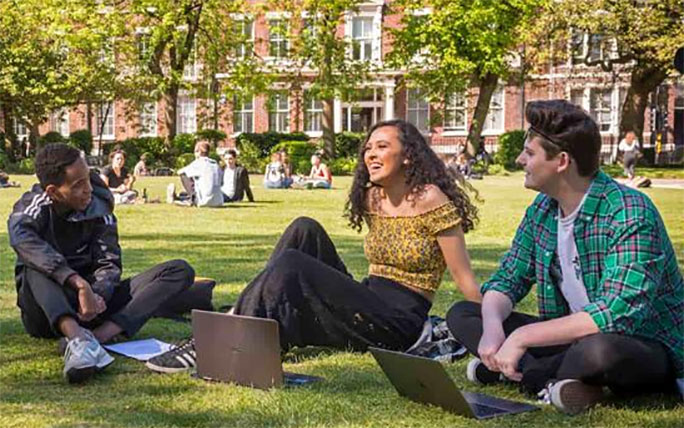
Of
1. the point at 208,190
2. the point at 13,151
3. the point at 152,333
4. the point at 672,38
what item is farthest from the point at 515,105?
the point at 152,333

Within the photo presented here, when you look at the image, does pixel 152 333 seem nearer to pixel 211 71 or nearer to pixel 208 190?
pixel 208 190

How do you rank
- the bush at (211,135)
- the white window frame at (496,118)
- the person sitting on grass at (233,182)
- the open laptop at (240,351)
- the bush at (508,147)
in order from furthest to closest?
the white window frame at (496,118)
the bush at (211,135)
the bush at (508,147)
the person sitting on grass at (233,182)
the open laptop at (240,351)

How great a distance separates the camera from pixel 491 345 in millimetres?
4227

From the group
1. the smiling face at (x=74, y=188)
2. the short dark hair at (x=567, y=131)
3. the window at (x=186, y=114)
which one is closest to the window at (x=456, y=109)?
the window at (x=186, y=114)

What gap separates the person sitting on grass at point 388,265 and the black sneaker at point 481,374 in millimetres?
407

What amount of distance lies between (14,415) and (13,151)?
4014 cm

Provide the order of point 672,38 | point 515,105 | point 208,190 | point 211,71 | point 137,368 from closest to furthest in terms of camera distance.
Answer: point 137,368, point 208,190, point 672,38, point 211,71, point 515,105

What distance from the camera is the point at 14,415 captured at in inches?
A: 164

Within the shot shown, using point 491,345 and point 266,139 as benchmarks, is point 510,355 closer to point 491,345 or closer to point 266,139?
point 491,345

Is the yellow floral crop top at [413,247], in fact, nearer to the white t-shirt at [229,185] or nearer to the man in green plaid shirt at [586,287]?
the man in green plaid shirt at [586,287]

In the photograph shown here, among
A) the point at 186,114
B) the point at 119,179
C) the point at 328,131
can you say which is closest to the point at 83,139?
the point at 186,114

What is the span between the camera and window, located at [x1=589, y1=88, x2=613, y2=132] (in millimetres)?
48625

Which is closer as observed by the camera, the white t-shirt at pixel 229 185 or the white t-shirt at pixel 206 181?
the white t-shirt at pixel 206 181

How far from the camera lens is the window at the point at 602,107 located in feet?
→ 160
